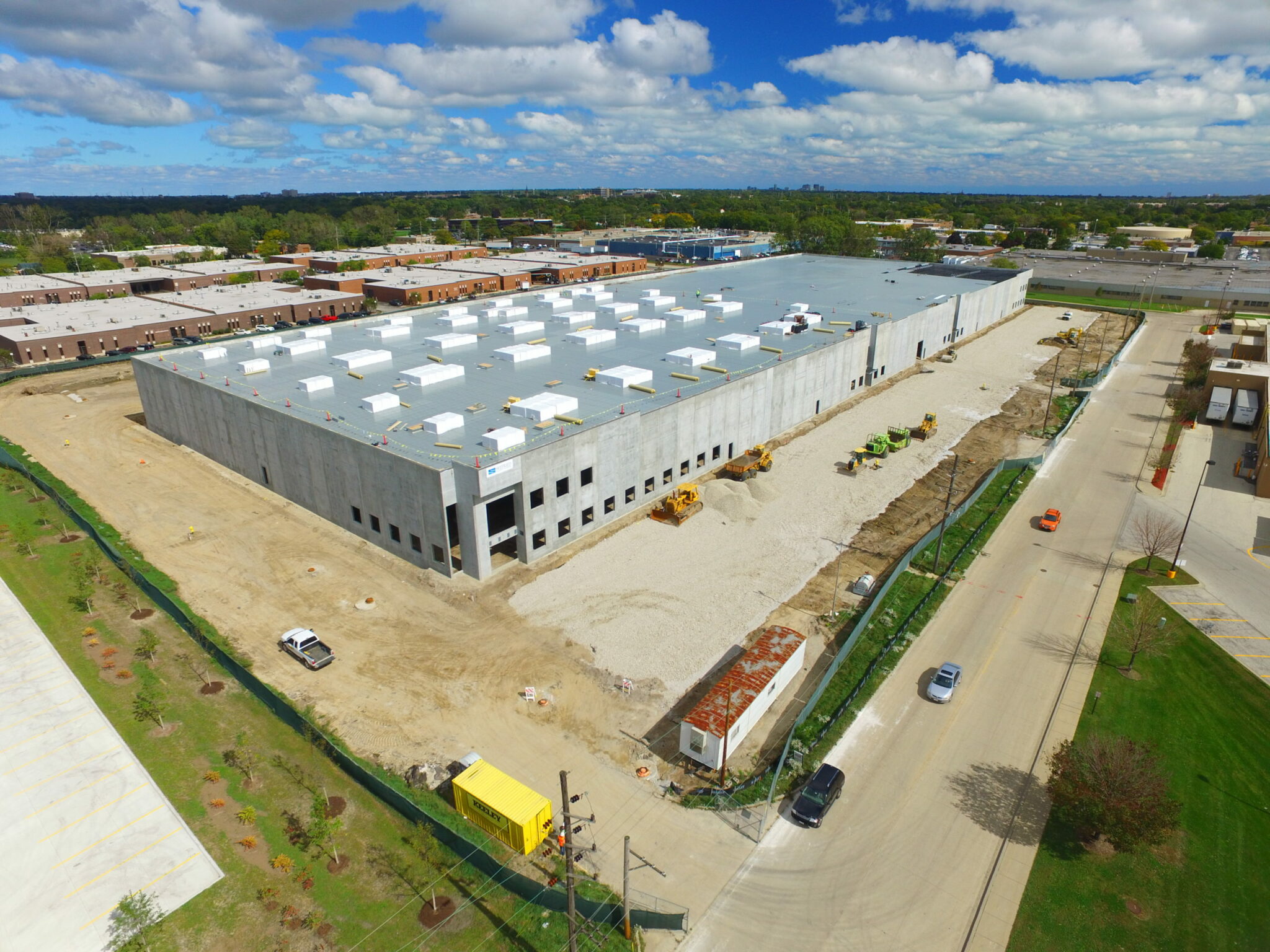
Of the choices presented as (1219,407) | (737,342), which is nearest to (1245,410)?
(1219,407)

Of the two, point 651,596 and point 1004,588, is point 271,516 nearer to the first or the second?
point 651,596

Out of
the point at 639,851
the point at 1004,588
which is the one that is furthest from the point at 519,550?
the point at 1004,588

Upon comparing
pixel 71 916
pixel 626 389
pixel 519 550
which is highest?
pixel 626 389

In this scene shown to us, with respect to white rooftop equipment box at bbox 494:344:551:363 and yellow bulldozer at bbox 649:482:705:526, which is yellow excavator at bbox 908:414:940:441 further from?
white rooftop equipment box at bbox 494:344:551:363

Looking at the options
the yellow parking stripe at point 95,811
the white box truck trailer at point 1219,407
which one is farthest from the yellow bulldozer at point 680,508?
the white box truck trailer at point 1219,407

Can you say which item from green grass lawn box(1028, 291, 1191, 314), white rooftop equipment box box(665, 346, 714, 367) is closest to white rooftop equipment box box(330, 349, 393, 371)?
white rooftop equipment box box(665, 346, 714, 367)

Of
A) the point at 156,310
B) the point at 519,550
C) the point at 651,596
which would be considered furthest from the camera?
the point at 156,310

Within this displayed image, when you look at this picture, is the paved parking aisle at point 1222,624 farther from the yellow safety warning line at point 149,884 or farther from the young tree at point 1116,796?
the yellow safety warning line at point 149,884
